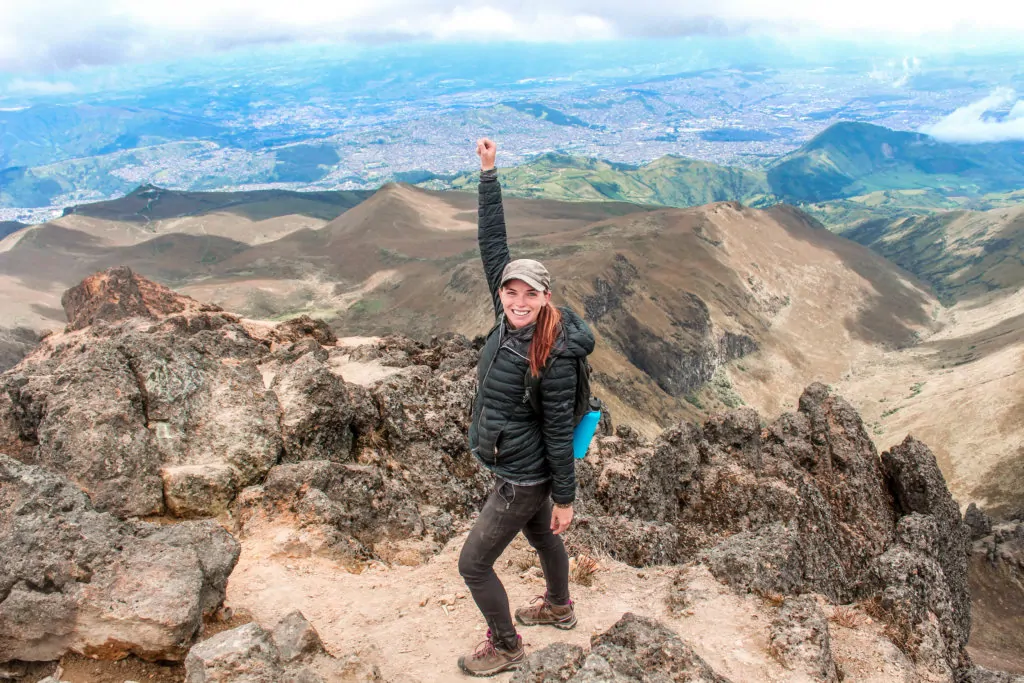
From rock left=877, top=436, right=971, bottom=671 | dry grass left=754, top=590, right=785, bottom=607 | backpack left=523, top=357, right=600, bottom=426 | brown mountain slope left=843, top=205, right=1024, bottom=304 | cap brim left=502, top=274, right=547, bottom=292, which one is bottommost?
brown mountain slope left=843, top=205, right=1024, bottom=304

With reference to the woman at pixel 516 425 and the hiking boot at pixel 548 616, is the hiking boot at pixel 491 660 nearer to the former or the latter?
the woman at pixel 516 425

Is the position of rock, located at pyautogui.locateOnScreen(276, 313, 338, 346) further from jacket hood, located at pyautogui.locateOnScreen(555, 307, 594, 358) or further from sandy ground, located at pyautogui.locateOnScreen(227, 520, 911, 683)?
jacket hood, located at pyautogui.locateOnScreen(555, 307, 594, 358)

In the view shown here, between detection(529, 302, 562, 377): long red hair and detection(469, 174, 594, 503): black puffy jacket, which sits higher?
detection(529, 302, 562, 377): long red hair

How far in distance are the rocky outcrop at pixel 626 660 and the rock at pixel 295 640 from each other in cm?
193

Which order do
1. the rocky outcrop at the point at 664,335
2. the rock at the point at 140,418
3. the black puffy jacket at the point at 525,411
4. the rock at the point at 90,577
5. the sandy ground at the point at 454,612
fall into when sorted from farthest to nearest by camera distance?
the rocky outcrop at the point at 664,335
the rock at the point at 140,418
the sandy ground at the point at 454,612
the rock at the point at 90,577
the black puffy jacket at the point at 525,411

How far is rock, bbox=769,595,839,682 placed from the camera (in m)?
6.57

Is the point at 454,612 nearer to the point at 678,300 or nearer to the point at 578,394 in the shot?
the point at 578,394

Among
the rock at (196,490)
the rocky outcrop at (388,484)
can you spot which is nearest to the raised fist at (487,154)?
the rocky outcrop at (388,484)

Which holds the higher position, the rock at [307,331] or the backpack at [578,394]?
the backpack at [578,394]

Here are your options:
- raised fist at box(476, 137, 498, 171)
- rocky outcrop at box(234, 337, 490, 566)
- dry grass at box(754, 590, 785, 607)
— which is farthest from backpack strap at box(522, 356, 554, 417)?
rocky outcrop at box(234, 337, 490, 566)

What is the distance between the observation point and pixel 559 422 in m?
5.36

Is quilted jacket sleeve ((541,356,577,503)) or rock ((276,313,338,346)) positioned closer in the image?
quilted jacket sleeve ((541,356,577,503))

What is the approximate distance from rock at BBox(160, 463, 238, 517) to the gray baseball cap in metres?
7.03

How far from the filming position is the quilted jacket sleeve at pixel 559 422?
5.19 metres
